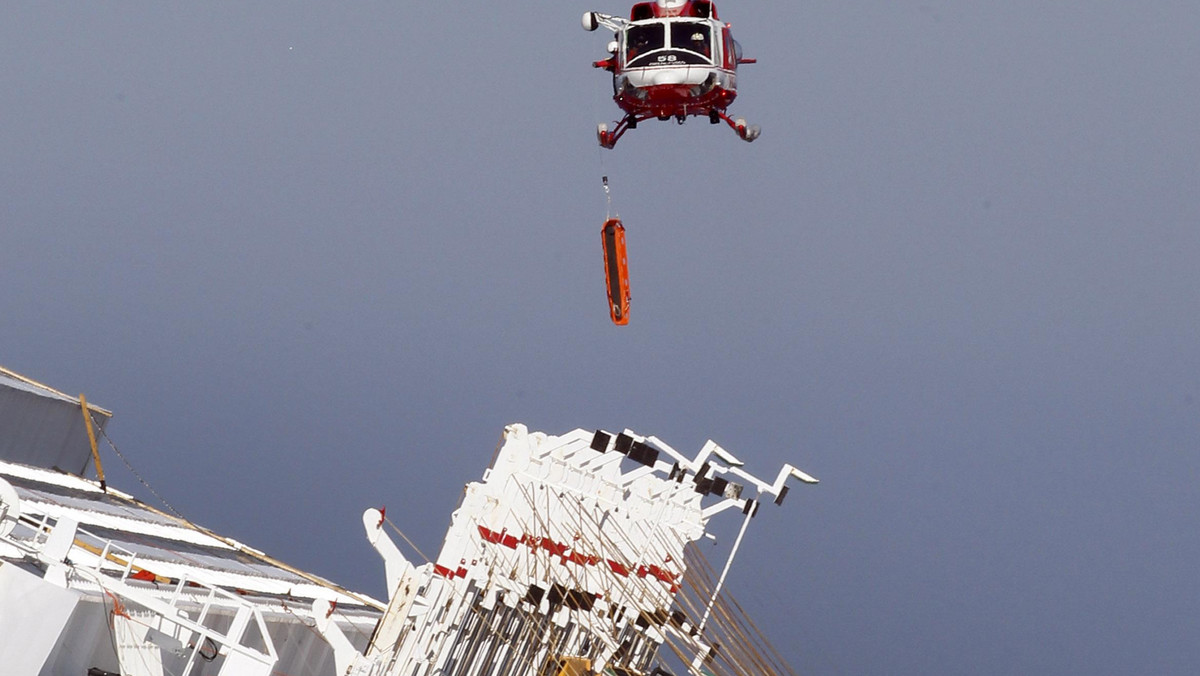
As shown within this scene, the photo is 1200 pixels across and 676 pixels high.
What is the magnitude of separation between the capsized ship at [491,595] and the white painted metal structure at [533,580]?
0.10 ft

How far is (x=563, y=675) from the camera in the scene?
68.3 feet

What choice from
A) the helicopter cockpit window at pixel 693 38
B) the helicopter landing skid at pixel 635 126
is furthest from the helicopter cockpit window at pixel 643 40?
the helicopter landing skid at pixel 635 126

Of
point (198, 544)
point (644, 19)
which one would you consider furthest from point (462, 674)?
Result: point (198, 544)

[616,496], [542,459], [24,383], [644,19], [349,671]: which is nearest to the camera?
[349,671]

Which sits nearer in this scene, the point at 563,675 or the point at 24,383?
the point at 563,675

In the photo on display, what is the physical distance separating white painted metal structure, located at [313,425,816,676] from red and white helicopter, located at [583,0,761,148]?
24.5 ft

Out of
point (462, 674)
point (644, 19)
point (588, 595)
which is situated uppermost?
point (644, 19)

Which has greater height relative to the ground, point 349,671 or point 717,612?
point 717,612

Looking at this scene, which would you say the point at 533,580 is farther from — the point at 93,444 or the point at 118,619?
the point at 93,444

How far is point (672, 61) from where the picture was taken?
27.5 meters

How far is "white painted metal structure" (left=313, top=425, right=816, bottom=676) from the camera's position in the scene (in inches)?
827

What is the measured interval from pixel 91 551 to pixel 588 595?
889 cm

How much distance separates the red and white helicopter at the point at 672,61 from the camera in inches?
1086

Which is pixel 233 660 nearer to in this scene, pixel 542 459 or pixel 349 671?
pixel 349 671
